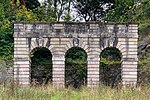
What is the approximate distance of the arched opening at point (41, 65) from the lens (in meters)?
23.7

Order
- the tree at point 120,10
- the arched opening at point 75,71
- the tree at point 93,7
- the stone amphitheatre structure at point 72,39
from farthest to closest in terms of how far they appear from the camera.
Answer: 1. the tree at point 93,7
2. the tree at point 120,10
3. the arched opening at point 75,71
4. the stone amphitheatre structure at point 72,39

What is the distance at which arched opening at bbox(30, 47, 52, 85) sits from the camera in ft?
77.9

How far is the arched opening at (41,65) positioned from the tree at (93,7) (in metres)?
11.2

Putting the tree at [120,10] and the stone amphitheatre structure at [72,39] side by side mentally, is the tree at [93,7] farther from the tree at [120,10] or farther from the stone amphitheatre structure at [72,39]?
the stone amphitheatre structure at [72,39]

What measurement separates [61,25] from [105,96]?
13.8 meters

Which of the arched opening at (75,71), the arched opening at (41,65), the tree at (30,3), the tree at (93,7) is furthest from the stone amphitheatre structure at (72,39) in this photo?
the tree at (93,7)

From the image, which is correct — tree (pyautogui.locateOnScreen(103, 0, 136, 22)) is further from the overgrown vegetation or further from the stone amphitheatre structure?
the stone amphitheatre structure

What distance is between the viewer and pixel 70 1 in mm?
35938

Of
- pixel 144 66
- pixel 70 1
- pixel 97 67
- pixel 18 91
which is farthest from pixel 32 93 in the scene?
pixel 70 1

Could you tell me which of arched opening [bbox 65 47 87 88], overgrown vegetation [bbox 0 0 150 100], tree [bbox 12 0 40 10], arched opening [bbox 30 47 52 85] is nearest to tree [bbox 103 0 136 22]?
overgrown vegetation [bbox 0 0 150 100]

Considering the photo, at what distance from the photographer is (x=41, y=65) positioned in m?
24.1

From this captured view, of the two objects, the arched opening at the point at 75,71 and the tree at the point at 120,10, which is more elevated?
the tree at the point at 120,10

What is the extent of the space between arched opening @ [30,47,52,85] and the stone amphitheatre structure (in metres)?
0.95

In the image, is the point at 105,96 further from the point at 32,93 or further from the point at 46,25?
the point at 46,25
